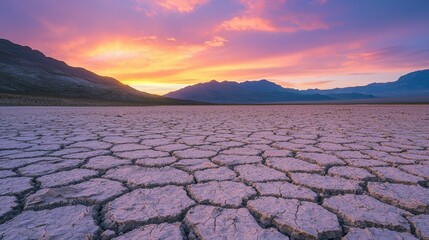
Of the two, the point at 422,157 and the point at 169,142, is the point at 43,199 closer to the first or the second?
the point at 169,142

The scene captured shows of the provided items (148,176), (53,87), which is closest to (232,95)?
(53,87)

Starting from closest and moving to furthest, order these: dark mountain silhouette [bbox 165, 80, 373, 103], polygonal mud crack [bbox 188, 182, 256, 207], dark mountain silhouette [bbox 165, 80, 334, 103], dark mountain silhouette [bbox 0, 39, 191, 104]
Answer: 1. polygonal mud crack [bbox 188, 182, 256, 207]
2. dark mountain silhouette [bbox 0, 39, 191, 104]
3. dark mountain silhouette [bbox 165, 80, 373, 103]
4. dark mountain silhouette [bbox 165, 80, 334, 103]

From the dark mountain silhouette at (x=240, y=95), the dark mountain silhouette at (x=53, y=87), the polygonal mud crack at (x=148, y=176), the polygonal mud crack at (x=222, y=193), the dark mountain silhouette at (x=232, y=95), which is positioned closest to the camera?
the polygonal mud crack at (x=222, y=193)

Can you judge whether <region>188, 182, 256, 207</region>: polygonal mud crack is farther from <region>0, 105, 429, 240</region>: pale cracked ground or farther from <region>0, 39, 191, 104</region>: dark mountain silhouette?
<region>0, 39, 191, 104</region>: dark mountain silhouette

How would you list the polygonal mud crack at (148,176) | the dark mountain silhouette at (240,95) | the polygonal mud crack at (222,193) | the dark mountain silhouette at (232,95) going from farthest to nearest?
the dark mountain silhouette at (232,95) → the dark mountain silhouette at (240,95) → the polygonal mud crack at (148,176) → the polygonal mud crack at (222,193)

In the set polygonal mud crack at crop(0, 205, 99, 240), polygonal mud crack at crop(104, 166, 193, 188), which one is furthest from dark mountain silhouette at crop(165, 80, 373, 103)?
polygonal mud crack at crop(0, 205, 99, 240)

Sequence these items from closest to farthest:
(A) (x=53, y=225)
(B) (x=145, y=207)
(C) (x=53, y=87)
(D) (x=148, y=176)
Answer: (A) (x=53, y=225)
(B) (x=145, y=207)
(D) (x=148, y=176)
(C) (x=53, y=87)

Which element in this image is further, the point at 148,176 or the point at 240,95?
the point at 240,95

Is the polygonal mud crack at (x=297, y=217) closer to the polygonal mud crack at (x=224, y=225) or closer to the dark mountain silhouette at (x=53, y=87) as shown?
the polygonal mud crack at (x=224, y=225)

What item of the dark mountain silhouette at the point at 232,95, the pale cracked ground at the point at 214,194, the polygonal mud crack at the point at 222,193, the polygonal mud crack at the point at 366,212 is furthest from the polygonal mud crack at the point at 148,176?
the dark mountain silhouette at the point at 232,95

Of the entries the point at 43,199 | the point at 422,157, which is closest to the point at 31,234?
the point at 43,199

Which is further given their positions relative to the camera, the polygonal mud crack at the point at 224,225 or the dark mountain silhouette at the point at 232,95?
the dark mountain silhouette at the point at 232,95

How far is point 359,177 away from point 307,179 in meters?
0.28

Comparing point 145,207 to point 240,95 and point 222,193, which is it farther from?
point 240,95
